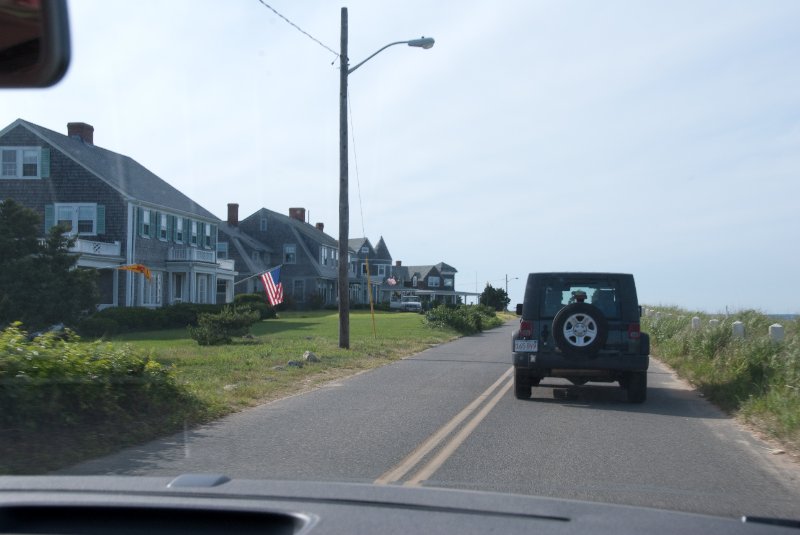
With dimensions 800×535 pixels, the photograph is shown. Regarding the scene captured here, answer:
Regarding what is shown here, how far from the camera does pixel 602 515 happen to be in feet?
9.78

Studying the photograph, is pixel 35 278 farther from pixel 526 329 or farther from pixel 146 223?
pixel 146 223

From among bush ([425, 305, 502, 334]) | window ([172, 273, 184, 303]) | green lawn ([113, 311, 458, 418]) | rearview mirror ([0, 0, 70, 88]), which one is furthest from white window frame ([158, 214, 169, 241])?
rearview mirror ([0, 0, 70, 88])

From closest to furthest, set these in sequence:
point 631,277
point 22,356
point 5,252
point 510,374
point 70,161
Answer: point 22,356, point 631,277, point 510,374, point 5,252, point 70,161

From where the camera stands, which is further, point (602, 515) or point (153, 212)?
point (153, 212)

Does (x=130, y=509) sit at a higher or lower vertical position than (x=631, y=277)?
lower

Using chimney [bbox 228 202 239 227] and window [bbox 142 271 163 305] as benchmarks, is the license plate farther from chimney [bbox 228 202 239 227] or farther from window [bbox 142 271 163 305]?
chimney [bbox 228 202 239 227]

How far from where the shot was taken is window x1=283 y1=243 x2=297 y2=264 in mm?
68188

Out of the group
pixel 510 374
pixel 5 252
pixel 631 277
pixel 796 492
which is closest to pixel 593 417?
pixel 631 277

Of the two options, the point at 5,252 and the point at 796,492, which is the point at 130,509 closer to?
the point at 796,492

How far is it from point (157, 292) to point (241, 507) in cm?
4229

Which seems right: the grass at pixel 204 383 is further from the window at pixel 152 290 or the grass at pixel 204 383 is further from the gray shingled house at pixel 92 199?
the window at pixel 152 290

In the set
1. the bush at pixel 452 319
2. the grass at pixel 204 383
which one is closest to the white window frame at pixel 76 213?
the grass at pixel 204 383

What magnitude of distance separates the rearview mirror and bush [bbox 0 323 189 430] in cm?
580

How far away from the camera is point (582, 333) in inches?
533
